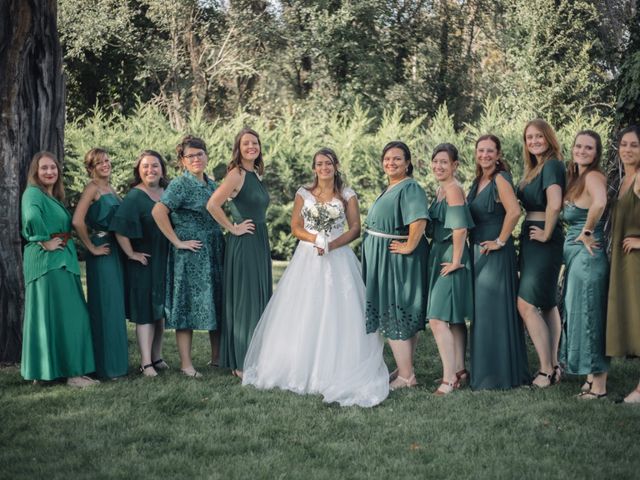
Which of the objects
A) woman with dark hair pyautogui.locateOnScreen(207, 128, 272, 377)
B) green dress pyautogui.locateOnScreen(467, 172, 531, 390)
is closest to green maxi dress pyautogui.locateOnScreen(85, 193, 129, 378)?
woman with dark hair pyautogui.locateOnScreen(207, 128, 272, 377)

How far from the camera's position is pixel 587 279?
234 inches

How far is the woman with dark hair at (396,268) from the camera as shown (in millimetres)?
6379

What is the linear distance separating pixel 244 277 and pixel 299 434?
1.92 m

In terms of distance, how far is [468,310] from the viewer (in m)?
6.35

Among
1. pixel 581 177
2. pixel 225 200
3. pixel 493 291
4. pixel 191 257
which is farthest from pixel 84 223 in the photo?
pixel 581 177

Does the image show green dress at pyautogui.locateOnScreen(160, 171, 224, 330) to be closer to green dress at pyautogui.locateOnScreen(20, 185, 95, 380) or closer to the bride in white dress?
the bride in white dress

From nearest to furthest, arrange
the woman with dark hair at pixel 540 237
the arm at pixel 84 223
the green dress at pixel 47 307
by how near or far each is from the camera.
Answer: the woman with dark hair at pixel 540 237 < the green dress at pixel 47 307 < the arm at pixel 84 223

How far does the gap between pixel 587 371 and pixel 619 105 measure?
3082 mm

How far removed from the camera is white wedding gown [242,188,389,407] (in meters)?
6.28

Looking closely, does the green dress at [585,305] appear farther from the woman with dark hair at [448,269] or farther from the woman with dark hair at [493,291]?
the woman with dark hair at [448,269]

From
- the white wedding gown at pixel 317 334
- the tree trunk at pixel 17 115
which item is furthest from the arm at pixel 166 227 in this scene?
the tree trunk at pixel 17 115

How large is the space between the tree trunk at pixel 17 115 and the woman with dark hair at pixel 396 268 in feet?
11.0

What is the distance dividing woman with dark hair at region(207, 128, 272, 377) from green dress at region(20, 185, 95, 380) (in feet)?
4.14

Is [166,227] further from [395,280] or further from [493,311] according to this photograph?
[493,311]
